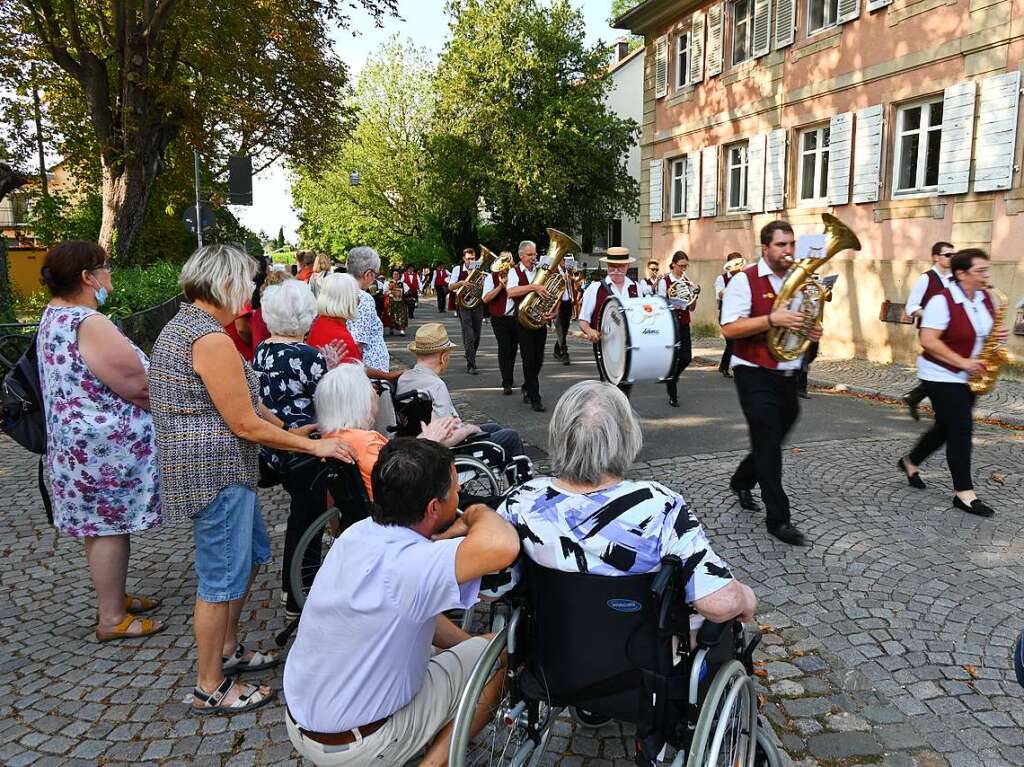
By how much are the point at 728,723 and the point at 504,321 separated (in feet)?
26.3

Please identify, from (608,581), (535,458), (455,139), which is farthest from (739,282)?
(455,139)

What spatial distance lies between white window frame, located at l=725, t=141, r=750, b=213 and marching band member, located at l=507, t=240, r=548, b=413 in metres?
9.32

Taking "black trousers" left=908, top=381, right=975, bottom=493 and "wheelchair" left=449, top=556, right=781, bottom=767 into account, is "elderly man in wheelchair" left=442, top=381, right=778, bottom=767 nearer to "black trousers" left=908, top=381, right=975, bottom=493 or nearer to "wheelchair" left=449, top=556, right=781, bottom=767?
"wheelchair" left=449, top=556, right=781, bottom=767

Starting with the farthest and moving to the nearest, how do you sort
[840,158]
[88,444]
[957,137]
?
[840,158], [957,137], [88,444]

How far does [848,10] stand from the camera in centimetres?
1399

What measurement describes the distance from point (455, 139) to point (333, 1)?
18.1 meters

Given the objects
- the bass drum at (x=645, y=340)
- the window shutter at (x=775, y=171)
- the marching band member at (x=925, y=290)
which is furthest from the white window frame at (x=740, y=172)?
the bass drum at (x=645, y=340)

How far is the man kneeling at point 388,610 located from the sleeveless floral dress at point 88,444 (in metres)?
1.82

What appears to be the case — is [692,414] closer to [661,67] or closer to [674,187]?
[674,187]

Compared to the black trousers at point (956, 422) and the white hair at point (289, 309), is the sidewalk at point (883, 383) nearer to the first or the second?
the black trousers at point (956, 422)

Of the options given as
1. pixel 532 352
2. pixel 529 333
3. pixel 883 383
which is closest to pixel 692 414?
pixel 532 352

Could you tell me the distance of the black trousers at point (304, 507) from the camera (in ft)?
12.6

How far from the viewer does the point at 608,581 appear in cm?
212

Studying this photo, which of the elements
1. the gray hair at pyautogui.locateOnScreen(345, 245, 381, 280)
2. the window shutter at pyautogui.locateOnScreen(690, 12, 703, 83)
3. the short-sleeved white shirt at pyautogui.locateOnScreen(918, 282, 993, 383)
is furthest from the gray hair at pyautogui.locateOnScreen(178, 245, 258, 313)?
the window shutter at pyautogui.locateOnScreen(690, 12, 703, 83)
